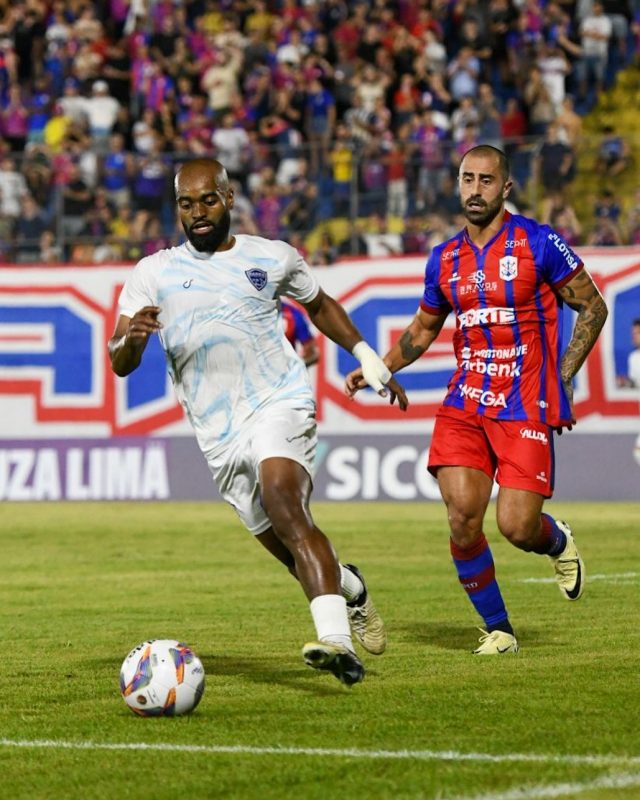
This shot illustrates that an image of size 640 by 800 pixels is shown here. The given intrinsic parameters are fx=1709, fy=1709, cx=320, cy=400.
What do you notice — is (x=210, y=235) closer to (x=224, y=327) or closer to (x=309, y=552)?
(x=224, y=327)

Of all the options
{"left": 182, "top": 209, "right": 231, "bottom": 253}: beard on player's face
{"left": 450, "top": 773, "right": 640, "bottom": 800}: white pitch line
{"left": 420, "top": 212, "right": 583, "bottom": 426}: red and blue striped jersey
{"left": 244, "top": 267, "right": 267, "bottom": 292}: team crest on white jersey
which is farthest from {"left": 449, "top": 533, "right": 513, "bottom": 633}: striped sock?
{"left": 450, "top": 773, "right": 640, "bottom": 800}: white pitch line

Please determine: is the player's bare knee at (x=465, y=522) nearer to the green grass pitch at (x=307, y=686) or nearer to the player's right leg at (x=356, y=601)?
the green grass pitch at (x=307, y=686)

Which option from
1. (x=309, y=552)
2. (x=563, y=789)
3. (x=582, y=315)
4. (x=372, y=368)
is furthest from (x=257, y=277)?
(x=563, y=789)

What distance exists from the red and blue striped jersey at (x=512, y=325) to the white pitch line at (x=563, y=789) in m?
3.79

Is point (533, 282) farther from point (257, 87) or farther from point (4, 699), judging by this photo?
point (257, 87)

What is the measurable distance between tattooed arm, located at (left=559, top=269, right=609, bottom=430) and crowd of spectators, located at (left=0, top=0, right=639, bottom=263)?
37.0 ft

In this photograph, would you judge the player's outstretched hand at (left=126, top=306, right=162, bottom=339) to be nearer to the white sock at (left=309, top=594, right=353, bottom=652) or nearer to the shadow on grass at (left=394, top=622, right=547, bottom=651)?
the white sock at (left=309, top=594, right=353, bottom=652)

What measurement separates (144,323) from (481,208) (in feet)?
8.04

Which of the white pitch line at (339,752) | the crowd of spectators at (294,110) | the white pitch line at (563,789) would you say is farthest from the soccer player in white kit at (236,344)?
the crowd of spectators at (294,110)

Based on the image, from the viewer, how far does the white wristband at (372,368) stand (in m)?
8.54

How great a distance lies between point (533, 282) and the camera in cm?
937

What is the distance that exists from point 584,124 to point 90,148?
7068 millimetres

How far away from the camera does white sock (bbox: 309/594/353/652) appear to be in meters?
7.37

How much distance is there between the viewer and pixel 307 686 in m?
8.09
